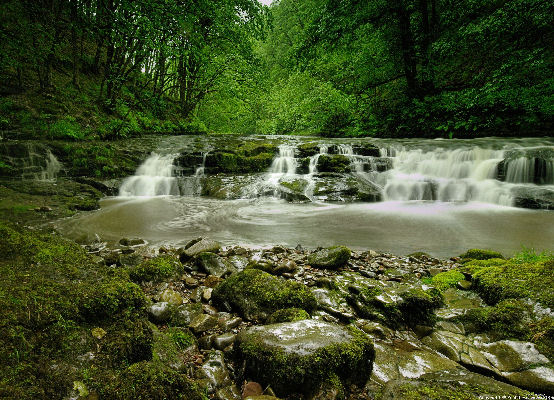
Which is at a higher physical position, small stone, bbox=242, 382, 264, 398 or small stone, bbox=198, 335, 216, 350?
small stone, bbox=242, 382, 264, 398

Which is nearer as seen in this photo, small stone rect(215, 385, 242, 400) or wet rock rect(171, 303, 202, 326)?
small stone rect(215, 385, 242, 400)

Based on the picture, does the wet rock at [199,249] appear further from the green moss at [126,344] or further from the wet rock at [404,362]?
the wet rock at [404,362]

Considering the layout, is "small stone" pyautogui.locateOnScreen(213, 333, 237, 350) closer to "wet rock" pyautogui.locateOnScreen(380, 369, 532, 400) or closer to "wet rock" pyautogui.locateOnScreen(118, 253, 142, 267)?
"wet rock" pyautogui.locateOnScreen(380, 369, 532, 400)

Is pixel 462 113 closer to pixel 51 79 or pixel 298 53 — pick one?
pixel 298 53

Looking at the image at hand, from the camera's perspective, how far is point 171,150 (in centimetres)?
1165

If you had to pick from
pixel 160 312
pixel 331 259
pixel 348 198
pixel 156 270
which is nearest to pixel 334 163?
pixel 348 198

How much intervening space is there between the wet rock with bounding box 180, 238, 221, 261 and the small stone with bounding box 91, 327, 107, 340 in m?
2.69

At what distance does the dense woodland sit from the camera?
891 centimetres

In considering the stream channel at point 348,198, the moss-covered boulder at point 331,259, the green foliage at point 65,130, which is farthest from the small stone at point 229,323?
the green foliage at point 65,130

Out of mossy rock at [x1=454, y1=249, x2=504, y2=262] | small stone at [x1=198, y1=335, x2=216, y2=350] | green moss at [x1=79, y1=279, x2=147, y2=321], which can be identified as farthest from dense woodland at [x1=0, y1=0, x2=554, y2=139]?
mossy rock at [x1=454, y1=249, x2=504, y2=262]

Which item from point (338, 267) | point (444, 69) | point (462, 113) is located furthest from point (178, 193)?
point (444, 69)

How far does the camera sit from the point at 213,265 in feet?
12.2

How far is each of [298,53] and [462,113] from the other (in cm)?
796

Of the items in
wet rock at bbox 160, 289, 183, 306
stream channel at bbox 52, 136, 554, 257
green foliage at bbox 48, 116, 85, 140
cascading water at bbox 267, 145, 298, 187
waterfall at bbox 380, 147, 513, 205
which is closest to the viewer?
wet rock at bbox 160, 289, 183, 306
